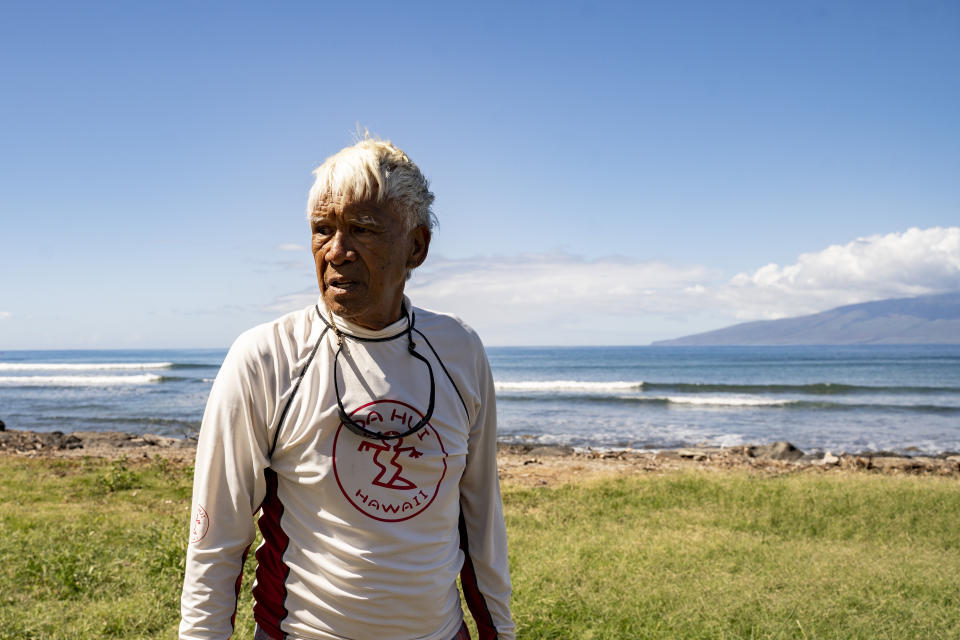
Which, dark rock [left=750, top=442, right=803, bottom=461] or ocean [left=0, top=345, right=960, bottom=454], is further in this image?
ocean [left=0, top=345, right=960, bottom=454]

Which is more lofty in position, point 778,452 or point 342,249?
point 342,249

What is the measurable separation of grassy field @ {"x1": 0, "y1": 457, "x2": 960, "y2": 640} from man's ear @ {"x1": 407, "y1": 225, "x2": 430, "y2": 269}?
2.78 meters

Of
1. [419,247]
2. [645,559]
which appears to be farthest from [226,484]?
[645,559]

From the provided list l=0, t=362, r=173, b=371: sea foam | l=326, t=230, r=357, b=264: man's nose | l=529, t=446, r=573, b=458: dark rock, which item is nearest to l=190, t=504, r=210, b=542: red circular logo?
l=326, t=230, r=357, b=264: man's nose

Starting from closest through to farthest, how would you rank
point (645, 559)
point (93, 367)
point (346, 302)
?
point (346, 302)
point (645, 559)
point (93, 367)

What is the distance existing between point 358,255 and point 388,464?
1.64 feet

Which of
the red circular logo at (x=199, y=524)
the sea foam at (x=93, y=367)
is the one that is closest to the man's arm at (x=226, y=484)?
the red circular logo at (x=199, y=524)

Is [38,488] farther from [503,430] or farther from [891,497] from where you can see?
[503,430]

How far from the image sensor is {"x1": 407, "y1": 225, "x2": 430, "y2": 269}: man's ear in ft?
5.99

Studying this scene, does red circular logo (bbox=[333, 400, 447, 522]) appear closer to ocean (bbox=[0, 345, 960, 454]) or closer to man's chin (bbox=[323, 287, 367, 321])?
man's chin (bbox=[323, 287, 367, 321])

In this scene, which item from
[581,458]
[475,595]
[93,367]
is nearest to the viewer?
[475,595]

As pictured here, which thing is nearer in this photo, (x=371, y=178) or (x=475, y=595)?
(x=371, y=178)

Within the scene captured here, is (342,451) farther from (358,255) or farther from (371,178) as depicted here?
(371,178)

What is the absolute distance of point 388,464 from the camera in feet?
5.41
